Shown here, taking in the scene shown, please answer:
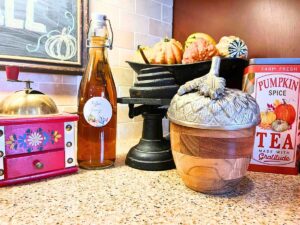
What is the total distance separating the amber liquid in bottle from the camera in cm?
68

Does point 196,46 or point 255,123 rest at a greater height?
point 196,46

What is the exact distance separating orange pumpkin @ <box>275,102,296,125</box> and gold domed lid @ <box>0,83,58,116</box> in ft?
1.85

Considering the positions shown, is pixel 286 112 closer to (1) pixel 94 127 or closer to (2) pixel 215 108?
(2) pixel 215 108

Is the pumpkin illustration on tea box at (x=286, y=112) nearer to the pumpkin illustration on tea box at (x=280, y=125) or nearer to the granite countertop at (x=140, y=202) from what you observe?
the pumpkin illustration on tea box at (x=280, y=125)

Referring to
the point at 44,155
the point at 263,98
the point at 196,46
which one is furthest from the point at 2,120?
the point at 263,98

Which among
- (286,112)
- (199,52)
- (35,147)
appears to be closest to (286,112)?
(286,112)

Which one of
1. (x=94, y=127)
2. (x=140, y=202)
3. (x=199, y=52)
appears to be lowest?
(x=140, y=202)

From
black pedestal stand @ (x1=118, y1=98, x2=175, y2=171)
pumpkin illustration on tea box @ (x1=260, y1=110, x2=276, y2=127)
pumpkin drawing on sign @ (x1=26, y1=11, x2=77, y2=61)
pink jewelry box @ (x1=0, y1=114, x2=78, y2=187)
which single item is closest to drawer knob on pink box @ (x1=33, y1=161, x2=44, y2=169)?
pink jewelry box @ (x1=0, y1=114, x2=78, y2=187)

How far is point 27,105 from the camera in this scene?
1.88 feet

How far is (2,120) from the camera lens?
20.5 inches

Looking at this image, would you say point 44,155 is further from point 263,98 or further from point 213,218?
point 263,98

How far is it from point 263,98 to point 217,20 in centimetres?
45

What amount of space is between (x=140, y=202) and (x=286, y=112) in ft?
1.44

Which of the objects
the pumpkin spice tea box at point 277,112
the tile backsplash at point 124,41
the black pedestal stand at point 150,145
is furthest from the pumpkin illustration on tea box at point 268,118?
the tile backsplash at point 124,41
